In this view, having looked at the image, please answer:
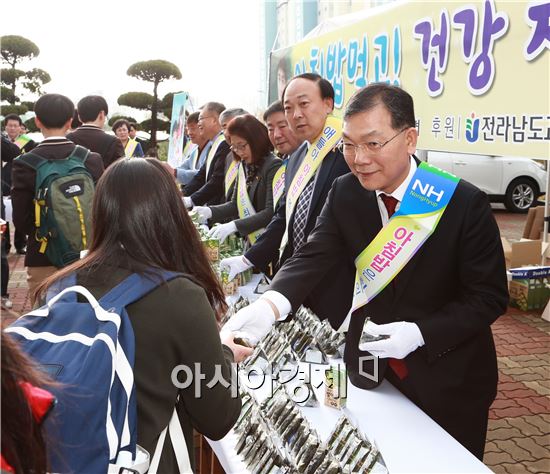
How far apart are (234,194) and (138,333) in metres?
3.22

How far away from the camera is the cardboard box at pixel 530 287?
214 inches

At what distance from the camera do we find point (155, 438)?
127 centimetres

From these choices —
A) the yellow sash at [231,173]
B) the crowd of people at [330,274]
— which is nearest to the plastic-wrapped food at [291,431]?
the crowd of people at [330,274]

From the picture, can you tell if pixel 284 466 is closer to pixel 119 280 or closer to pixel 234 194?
pixel 119 280

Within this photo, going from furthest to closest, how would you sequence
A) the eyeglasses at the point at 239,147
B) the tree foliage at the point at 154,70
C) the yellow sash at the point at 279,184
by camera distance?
the tree foliage at the point at 154,70
the eyeglasses at the point at 239,147
the yellow sash at the point at 279,184

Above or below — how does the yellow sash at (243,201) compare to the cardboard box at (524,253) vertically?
above

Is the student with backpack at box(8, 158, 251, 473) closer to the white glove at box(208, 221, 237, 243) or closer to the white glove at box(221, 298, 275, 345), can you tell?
the white glove at box(221, 298, 275, 345)

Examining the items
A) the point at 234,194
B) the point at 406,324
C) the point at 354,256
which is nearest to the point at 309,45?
the point at 234,194

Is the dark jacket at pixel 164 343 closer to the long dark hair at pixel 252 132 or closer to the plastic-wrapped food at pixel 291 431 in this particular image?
the plastic-wrapped food at pixel 291 431

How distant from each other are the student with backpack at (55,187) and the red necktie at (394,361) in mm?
2128

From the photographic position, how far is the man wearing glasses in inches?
202

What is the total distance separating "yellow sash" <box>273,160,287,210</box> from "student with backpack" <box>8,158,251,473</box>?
2165 millimetres

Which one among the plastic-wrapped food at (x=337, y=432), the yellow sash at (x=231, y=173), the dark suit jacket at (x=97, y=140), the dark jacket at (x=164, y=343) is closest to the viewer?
the dark jacket at (x=164, y=343)

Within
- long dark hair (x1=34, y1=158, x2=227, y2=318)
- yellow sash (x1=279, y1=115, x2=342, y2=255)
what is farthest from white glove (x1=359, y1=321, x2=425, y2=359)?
yellow sash (x1=279, y1=115, x2=342, y2=255)
